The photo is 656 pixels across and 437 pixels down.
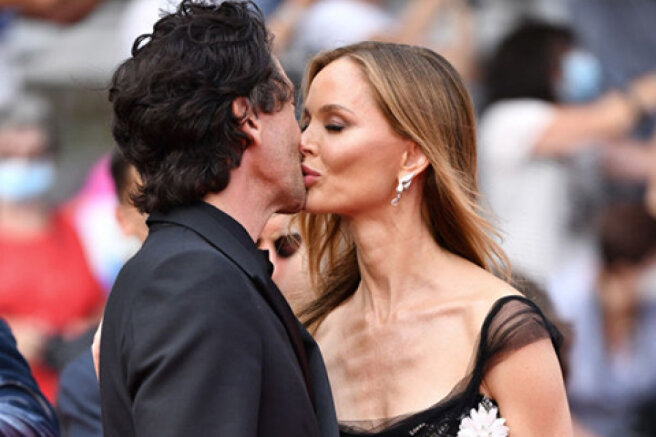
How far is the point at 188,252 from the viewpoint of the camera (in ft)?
6.68

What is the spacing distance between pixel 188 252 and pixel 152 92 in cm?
35

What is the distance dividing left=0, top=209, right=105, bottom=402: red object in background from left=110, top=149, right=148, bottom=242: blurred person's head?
149cm

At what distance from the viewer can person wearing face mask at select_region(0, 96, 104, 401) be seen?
511 centimetres

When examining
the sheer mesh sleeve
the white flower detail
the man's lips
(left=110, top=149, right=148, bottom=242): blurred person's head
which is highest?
the man's lips

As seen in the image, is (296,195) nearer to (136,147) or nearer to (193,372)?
(136,147)

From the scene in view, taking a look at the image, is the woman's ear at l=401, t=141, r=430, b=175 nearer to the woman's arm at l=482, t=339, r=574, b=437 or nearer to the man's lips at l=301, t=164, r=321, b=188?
the man's lips at l=301, t=164, r=321, b=188

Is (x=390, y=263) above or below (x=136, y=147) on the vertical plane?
below

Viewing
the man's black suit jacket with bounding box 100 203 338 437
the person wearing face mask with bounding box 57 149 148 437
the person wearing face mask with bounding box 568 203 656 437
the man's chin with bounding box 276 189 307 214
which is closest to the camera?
the man's black suit jacket with bounding box 100 203 338 437

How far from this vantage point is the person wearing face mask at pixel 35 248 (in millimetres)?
5105

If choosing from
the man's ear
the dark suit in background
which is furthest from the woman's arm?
the dark suit in background

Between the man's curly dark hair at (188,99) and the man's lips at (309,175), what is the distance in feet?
1.45

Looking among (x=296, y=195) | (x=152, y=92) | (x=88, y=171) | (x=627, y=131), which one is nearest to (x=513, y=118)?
(x=627, y=131)

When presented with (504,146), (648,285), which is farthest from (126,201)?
(648,285)

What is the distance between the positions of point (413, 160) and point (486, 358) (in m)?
0.56
